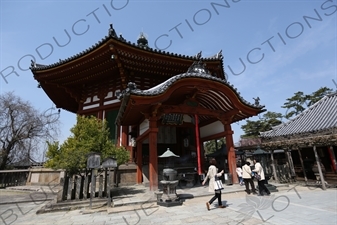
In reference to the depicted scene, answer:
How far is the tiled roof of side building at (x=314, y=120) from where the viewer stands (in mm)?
11205

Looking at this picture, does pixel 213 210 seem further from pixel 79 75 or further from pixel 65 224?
pixel 79 75

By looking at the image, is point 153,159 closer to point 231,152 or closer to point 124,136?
point 231,152

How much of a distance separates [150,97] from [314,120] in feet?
37.6

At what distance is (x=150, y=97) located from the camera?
24.7ft

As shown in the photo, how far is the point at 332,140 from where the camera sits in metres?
9.23

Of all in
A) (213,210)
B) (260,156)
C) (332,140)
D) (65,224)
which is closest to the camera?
(65,224)

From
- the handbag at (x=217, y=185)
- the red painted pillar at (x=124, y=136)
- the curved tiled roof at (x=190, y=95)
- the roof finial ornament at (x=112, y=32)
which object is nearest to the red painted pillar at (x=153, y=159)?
the curved tiled roof at (x=190, y=95)

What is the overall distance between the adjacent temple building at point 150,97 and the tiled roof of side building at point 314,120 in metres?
3.93

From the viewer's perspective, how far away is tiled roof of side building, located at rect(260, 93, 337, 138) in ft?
36.8

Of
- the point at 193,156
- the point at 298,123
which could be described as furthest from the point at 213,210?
the point at 298,123

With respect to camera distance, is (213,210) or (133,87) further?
(133,87)

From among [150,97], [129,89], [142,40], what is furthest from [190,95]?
[142,40]

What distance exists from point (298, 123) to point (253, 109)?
236 inches

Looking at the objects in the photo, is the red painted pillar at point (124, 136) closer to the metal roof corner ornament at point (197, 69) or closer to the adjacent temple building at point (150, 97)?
the adjacent temple building at point (150, 97)
